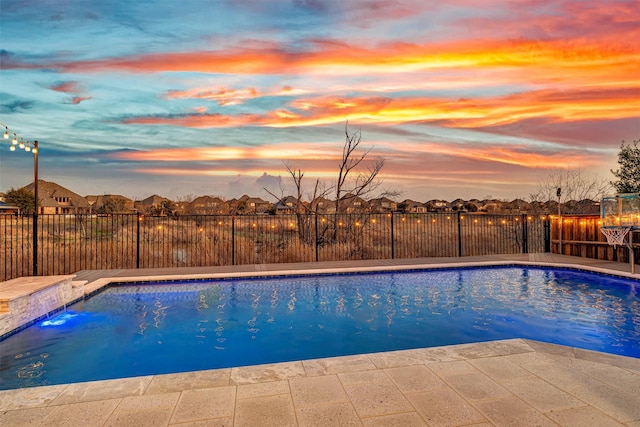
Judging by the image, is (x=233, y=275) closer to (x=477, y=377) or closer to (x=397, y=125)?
(x=477, y=377)

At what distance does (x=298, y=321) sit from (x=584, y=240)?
9901 millimetres

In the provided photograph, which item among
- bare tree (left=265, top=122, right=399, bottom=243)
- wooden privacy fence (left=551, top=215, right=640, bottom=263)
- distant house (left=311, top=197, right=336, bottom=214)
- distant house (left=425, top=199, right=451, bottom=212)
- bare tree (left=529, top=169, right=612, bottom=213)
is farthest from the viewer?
distant house (left=425, top=199, right=451, bottom=212)

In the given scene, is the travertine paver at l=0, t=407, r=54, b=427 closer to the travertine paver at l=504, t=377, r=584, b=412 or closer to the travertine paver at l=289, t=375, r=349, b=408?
the travertine paver at l=289, t=375, r=349, b=408

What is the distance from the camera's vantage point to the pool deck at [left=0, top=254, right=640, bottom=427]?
8.00 ft

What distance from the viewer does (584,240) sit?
430 inches

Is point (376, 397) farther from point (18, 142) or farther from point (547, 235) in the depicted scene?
point (547, 235)

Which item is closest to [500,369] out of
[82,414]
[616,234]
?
[82,414]

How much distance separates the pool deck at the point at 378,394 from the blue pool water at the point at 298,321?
4.34 ft

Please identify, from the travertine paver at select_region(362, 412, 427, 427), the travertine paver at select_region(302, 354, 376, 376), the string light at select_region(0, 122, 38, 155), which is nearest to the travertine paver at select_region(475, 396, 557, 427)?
the travertine paver at select_region(362, 412, 427, 427)

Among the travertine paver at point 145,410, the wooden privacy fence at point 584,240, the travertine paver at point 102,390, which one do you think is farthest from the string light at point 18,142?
the wooden privacy fence at point 584,240

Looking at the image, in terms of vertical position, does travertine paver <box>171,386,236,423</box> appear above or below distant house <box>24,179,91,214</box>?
below

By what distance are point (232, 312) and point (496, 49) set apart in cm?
965

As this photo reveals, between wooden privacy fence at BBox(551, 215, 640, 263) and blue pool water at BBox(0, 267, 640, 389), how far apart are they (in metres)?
2.14

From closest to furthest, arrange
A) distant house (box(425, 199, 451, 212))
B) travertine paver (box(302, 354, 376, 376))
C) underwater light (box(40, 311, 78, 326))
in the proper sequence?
travertine paver (box(302, 354, 376, 376))
underwater light (box(40, 311, 78, 326))
distant house (box(425, 199, 451, 212))
